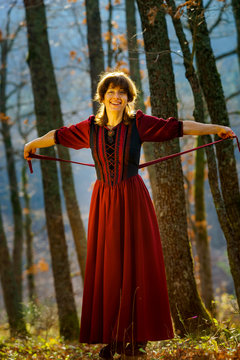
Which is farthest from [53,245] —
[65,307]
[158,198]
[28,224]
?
[28,224]

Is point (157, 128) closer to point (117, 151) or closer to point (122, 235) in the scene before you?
point (117, 151)

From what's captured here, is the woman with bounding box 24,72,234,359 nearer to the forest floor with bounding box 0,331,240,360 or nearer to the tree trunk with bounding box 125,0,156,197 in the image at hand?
the forest floor with bounding box 0,331,240,360

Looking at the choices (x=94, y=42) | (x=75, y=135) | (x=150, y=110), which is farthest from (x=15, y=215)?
(x=75, y=135)

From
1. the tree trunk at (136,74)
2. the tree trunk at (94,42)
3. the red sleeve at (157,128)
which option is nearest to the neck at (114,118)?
the red sleeve at (157,128)

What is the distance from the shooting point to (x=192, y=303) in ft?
14.2

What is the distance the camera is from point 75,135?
12.0 ft

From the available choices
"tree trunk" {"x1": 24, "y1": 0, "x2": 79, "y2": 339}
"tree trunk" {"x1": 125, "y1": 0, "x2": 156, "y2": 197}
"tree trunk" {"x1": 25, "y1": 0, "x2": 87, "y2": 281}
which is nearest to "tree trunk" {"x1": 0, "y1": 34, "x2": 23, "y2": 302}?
"tree trunk" {"x1": 25, "y1": 0, "x2": 87, "y2": 281}

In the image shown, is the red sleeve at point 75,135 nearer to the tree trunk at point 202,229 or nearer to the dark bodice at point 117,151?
the dark bodice at point 117,151

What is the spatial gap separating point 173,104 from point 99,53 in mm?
3361

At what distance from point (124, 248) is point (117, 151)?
814mm

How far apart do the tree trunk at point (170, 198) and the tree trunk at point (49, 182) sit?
2956mm

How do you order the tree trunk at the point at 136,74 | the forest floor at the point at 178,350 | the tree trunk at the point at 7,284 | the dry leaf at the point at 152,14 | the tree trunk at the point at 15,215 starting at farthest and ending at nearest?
the tree trunk at the point at 15,215
the tree trunk at the point at 7,284
the tree trunk at the point at 136,74
the dry leaf at the point at 152,14
the forest floor at the point at 178,350

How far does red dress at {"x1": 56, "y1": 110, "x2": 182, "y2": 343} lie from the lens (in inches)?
132

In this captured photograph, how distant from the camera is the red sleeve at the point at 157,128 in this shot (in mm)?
3393
